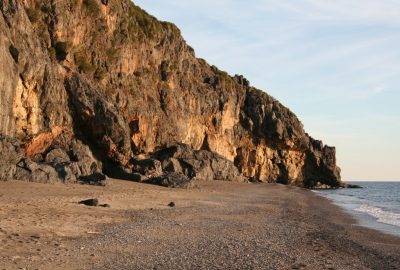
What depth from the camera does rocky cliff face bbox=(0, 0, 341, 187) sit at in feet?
121

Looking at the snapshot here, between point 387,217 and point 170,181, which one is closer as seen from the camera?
point 387,217

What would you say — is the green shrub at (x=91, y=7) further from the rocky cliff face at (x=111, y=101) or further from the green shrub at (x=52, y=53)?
the green shrub at (x=52, y=53)

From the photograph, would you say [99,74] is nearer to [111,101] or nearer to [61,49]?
[111,101]

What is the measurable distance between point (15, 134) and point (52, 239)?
87.9 feet

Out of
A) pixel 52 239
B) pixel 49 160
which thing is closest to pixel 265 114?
pixel 49 160

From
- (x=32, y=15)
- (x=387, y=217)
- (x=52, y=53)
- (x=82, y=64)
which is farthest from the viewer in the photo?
(x=82, y=64)

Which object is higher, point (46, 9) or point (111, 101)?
point (46, 9)

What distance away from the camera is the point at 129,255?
477 inches

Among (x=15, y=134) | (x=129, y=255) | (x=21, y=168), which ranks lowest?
(x=129, y=255)

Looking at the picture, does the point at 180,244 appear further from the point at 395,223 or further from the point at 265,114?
the point at 265,114

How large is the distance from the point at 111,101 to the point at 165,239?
118 ft

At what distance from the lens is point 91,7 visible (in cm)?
5175

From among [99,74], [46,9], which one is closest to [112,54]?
[99,74]

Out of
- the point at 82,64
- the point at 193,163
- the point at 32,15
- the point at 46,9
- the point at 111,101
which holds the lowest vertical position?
the point at 193,163
